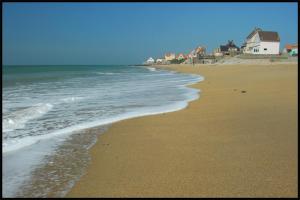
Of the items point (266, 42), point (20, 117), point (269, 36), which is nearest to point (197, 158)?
point (20, 117)

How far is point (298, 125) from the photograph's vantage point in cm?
568

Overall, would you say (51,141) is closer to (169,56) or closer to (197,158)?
(197,158)

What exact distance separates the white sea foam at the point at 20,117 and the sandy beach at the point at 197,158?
199 centimetres

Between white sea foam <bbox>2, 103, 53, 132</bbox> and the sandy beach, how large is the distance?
1.99 metres

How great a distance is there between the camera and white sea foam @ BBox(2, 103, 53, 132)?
6.36m

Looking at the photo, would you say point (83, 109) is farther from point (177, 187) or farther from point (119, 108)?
point (177, 187)

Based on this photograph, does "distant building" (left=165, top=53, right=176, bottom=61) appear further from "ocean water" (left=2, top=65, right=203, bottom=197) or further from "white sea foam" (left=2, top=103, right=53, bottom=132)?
"white sea foam" (left=2, top=103, right=53, bottom=132)

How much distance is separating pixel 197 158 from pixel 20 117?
Answer: 4.85 m

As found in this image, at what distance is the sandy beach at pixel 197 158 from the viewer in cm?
319

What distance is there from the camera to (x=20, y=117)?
7344 mm

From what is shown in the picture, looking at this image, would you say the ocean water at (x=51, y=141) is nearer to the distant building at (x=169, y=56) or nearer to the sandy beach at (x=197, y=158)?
the sandy beach at (x=197, y=158)

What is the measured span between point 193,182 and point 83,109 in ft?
18.8

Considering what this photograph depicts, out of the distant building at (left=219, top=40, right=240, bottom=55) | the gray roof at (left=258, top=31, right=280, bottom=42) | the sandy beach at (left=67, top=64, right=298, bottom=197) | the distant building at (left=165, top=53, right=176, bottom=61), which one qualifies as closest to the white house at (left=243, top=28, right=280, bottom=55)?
the gray roof at (left=258, top=31, right=280, bottom=42)

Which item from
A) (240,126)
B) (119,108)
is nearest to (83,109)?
(119,108)
